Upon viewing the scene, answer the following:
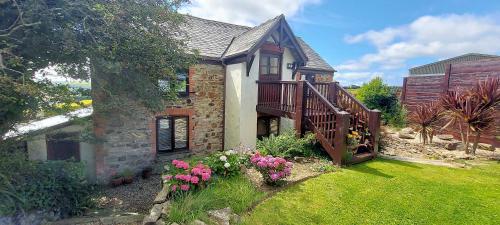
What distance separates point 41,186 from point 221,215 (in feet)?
14.8

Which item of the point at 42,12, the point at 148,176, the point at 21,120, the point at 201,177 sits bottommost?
the point at 148,176

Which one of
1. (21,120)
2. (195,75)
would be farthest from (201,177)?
(195,75)

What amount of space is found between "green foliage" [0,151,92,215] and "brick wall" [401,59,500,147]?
44.2 ft

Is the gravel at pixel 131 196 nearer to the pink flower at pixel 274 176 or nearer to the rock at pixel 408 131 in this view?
the pink flower at pixel 274 176

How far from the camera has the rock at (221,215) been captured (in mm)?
3785

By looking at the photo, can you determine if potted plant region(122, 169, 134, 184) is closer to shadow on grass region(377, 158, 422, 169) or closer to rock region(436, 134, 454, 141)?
shadow on grass region(377, 158, 422, 169)

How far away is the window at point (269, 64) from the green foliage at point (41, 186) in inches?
311

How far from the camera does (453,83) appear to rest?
1165cm

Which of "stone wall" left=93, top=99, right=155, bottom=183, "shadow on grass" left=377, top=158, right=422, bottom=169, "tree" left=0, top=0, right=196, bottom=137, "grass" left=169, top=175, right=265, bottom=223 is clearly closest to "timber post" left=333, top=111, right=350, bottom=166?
"shadow on grass" left=377, top=158, right=422, bottom=169

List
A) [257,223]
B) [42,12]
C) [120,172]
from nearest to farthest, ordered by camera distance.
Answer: [257,223] → [42,12] → [120,172]

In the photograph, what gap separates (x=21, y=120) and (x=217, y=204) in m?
4.95

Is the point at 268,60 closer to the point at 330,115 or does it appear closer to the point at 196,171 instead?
the point at 330,115

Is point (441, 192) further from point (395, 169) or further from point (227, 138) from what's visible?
point (227, 138)

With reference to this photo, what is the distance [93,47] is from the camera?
5305 millimetres
